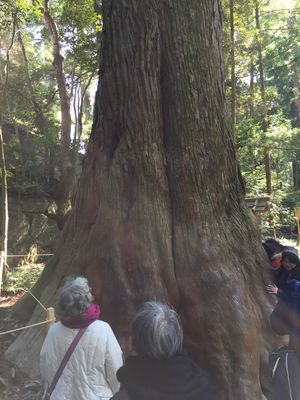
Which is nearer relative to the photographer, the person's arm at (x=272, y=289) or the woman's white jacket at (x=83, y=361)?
the woman's white jacket at (x=83, y=361)

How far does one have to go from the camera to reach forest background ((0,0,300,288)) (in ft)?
45.5

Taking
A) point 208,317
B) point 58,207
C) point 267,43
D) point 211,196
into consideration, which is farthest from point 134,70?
point 267,43

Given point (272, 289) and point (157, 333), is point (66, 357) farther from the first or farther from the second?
point (272, 289)

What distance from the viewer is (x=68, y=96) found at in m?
15.2

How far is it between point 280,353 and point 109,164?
9.93ft

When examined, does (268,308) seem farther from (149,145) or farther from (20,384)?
(20,384)

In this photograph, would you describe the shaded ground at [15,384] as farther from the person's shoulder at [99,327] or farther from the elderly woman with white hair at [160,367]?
the elderly woman with white hair at [160,367]

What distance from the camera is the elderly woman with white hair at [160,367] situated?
82.0 inches

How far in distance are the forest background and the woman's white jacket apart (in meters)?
8.69

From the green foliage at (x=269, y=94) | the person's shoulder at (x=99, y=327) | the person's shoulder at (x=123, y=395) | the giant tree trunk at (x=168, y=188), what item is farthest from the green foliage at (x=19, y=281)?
the green foliage at (x=269, y=94)

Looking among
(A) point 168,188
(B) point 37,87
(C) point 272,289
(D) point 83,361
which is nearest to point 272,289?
(C) point 272,289

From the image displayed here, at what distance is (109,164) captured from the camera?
17.7 feet

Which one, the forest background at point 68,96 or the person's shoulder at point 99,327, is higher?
the forest background at point 68,96

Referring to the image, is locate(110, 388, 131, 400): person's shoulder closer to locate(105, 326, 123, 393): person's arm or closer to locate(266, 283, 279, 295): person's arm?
locate(105, 326, 123, 393): person's arm
